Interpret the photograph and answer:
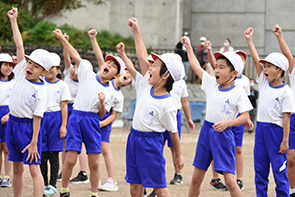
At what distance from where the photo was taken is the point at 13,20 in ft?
16.4

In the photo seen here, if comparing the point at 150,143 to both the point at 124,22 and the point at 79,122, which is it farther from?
the point at 124,22

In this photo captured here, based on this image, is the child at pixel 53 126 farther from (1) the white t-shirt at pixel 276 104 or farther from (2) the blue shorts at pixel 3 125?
(1) the white t-shirt at pixel 276 104

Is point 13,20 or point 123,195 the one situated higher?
point 13,20

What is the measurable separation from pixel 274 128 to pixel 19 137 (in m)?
3.01

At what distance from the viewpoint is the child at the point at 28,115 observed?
15.5 ft

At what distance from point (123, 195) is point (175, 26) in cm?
1298

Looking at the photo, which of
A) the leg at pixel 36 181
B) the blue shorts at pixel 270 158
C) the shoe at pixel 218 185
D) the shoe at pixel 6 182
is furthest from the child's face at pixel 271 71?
the shoe at pixel 6 182

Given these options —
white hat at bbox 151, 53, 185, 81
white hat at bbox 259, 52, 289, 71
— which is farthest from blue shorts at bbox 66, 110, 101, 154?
white hat at bbox 259, 52, 289, 71

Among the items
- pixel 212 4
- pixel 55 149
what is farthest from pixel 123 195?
pixel 212 4

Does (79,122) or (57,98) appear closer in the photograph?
(79,122)

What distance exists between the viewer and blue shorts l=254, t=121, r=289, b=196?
16.1 feet

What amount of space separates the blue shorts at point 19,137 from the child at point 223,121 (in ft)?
6.19

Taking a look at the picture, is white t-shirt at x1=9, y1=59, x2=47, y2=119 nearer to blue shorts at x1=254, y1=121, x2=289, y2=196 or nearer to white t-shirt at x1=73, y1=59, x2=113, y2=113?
white t-shirt at x1=73, y1=59, x2=113, y2=113

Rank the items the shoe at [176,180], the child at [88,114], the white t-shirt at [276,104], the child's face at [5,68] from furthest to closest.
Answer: the shoe at [176,180]
the child's face at [5,68]
the child at [88,114]
the white t-shirt at [276,104]
